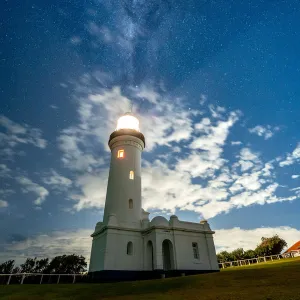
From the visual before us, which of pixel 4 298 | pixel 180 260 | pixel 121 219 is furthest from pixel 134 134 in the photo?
pixel 4 298

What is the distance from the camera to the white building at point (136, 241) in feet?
68.5

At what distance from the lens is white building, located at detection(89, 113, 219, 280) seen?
20891 millimetres

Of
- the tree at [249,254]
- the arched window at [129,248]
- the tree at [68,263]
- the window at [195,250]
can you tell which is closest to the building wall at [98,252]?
the arched window at [129,248]

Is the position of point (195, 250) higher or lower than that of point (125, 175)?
lower

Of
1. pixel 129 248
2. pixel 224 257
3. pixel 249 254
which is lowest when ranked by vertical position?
pixel 129 248

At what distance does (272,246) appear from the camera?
54750mm

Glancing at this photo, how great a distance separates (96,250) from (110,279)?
13.5 feet

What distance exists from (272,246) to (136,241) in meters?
46.4

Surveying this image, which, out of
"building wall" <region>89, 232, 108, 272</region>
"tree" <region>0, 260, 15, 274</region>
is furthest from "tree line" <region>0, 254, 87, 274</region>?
"building wall" <region>89, 232, 108, 272</region>

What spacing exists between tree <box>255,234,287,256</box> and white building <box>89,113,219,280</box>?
132 feet

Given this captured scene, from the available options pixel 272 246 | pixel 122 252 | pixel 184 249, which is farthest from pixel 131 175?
pixel 272 246

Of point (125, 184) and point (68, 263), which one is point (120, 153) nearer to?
point (125, 184)

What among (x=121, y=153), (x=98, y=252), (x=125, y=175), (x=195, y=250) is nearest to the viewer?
(x=98, y=252)

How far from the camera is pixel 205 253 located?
23.5 metres
